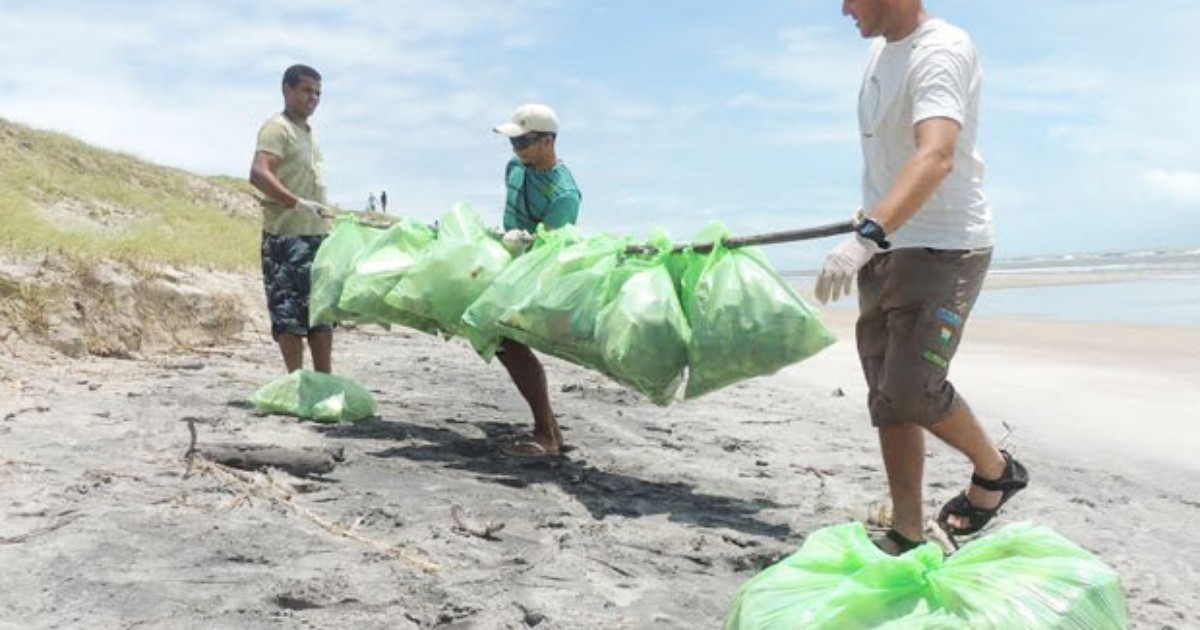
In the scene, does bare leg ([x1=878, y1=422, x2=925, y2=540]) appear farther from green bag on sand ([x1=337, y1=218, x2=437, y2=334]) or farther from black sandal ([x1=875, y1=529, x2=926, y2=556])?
green bag on sand ([x1=337, y1=218, x2=437, y2=334])

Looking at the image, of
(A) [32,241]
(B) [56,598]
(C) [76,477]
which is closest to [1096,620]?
(B) [56,598]

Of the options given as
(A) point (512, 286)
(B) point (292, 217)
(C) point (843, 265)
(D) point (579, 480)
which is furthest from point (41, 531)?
(B) point (292, 217)

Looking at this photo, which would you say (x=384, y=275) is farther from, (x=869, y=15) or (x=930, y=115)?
(x=930, y=115)

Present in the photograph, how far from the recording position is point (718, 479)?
4.35m

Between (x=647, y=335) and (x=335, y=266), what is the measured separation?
1831 mm

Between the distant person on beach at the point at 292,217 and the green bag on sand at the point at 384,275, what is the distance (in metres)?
0.74

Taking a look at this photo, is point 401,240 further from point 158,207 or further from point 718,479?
point 158,207

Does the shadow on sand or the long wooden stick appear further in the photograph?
the shadow on sand

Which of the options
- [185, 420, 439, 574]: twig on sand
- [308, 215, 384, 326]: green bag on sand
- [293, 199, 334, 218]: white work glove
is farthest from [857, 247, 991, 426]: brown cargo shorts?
[293, 199, 334, 218]: white work glove

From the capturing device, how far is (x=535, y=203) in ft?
14.8

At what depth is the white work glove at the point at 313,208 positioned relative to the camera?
5105mm

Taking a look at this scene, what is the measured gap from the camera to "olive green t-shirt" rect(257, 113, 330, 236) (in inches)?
203

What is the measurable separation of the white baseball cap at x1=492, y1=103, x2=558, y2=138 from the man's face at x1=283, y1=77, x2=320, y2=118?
142 centimetres

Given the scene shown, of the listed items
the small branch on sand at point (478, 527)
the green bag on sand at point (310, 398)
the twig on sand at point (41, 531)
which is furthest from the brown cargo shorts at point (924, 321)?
the green bag on sand at point (310, 398)
